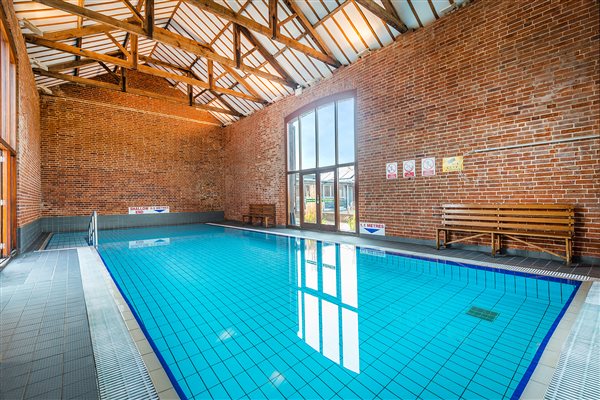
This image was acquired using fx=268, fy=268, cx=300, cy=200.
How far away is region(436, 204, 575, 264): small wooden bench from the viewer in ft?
12.8

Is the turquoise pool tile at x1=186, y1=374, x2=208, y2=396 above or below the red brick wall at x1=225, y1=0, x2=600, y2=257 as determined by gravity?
below

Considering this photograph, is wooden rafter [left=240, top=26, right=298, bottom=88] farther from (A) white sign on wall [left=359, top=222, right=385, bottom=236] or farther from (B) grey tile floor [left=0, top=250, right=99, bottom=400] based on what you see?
(B) grey tile floor [left=0, top=250, right=99, bottom=400]

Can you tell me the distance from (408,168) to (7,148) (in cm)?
752

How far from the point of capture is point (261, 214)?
10.2 metres

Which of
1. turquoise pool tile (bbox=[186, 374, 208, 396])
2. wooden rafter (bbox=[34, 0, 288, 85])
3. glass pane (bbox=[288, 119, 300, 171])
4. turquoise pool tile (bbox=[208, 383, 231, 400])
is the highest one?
wooden rafter (bbox=[34, 0, 288, 85])

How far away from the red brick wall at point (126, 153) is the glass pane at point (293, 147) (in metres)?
4.77

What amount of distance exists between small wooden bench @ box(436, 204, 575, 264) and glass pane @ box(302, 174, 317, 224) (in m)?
4.02

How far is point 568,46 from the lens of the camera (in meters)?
4.02

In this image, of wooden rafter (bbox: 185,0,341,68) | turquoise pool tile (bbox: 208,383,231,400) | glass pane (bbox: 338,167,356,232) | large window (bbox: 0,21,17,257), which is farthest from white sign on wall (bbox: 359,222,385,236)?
large window (bbox: 0,21,17,257)

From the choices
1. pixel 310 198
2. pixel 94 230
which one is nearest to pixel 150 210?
pixel 94 230

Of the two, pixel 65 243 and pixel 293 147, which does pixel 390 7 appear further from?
pixel 65 243

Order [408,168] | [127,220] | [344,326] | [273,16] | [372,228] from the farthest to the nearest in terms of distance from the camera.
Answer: [127,220] → [372,228] → [408,168] → [273,16] → [344,326]

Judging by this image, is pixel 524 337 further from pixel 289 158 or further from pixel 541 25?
pixel 289 158

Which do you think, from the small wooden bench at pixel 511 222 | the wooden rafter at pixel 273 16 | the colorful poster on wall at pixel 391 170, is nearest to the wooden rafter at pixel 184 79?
the wooden rafter at pixel 273 16
